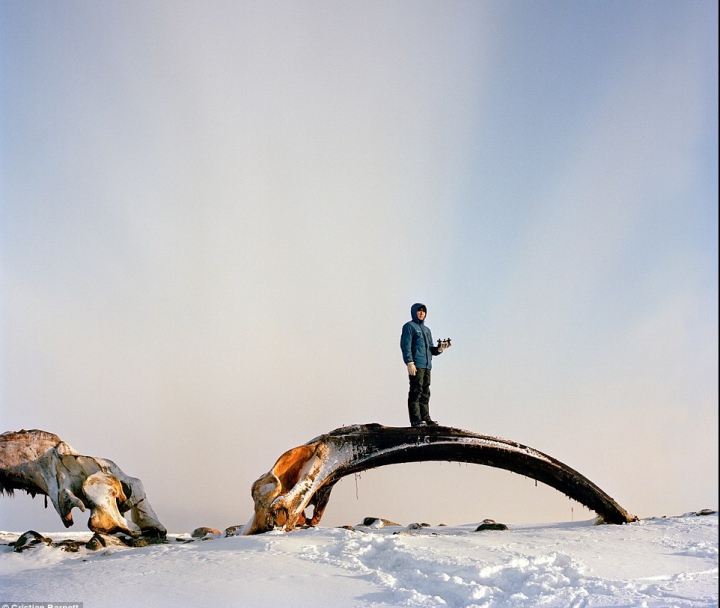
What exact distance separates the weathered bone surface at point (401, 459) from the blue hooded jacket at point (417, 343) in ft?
2.88

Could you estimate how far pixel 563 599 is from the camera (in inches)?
210

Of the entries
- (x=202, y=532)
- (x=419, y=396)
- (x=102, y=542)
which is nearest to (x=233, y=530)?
(x=202, y=532)

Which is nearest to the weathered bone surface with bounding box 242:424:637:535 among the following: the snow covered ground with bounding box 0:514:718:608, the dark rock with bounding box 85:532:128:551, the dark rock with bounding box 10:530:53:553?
the snow covered ground with bounding box 0:514:718:608

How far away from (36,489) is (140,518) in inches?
49.8

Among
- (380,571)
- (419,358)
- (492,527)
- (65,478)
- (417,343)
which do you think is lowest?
(380,571)

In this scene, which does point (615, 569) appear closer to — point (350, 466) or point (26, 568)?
point (350, 466)

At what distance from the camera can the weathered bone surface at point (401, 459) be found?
8555mm

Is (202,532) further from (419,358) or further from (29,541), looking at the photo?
(419,358)

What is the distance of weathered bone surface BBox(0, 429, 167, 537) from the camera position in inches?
339

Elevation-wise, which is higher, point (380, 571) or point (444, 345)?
point (444, 345)

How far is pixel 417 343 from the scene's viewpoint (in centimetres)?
943

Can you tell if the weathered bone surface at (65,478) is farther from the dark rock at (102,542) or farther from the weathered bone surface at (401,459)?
the weathered bone surface at (401,459)

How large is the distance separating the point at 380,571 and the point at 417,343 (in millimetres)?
3847

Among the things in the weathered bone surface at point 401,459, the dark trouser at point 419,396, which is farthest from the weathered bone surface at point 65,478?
the dark trouser at point 419,396
